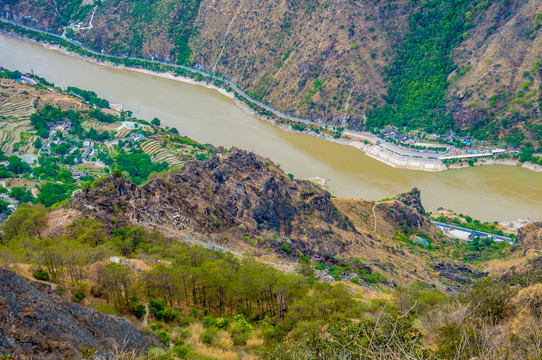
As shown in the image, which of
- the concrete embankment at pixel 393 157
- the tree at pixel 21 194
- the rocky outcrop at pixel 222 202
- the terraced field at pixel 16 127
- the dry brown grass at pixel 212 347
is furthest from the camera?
the concrete embankment at pixel 393 157

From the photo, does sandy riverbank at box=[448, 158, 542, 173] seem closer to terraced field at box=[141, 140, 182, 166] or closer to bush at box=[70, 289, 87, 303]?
terraced field at box=[141, 140, 182, 166]

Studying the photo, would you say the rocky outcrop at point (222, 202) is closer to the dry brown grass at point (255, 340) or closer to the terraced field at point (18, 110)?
the dry brown grass at point (255, 340)

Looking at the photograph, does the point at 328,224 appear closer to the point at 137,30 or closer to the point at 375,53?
the point at 375,53

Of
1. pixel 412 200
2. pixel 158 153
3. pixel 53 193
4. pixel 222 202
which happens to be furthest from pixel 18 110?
pixel 412 200

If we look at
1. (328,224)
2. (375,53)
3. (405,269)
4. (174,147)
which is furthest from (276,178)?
(375,53)

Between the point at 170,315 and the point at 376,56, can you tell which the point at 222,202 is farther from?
the point at 376,56

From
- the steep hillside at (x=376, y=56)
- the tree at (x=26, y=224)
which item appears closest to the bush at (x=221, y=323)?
the tree at (x=26, y=224)

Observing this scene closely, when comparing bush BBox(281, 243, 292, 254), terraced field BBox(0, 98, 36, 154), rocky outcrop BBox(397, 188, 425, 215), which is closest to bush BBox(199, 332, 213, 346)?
bush BBox(281, 243, 292, 254)
